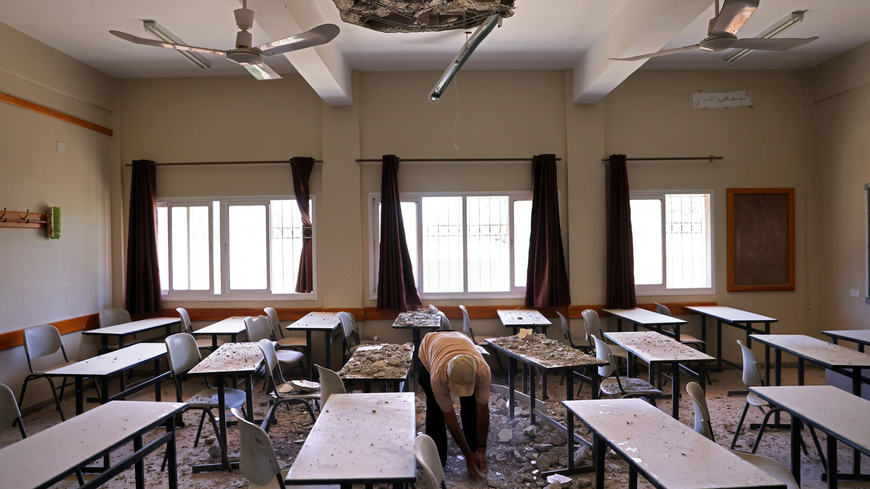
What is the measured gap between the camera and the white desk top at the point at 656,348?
142 inches

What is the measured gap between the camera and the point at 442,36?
16.1 ft

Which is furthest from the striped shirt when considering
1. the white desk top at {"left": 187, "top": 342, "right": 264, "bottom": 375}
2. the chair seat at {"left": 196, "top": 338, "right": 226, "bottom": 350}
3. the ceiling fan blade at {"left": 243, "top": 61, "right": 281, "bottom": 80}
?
the chair seat at {"left": 196, "top": 338, "right": 226, "bottom": 350}

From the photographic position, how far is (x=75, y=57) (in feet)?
17.7

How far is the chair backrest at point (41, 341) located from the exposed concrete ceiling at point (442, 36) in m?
3.15

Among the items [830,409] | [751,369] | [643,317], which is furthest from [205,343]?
[830,409]

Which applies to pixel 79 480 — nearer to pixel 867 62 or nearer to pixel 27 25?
pixel 27 25

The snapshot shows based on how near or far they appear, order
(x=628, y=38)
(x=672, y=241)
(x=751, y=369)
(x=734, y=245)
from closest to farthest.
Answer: (x=751, y=369)
(x=628, y=38)
(x=734, y=245)
(x=672, y=241)

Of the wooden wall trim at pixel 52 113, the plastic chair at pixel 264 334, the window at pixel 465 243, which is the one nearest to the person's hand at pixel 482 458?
the plastic chair at pixel 264 334

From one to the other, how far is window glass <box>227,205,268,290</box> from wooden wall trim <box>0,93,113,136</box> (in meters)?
1.88

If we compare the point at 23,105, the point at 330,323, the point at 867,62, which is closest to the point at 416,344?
the point at 330,323

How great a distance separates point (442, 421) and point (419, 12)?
2.69 meters

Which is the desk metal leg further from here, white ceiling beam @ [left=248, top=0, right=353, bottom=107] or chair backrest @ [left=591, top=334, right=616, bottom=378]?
white ceiling beam @ [left=248, top=0, right=353, bottom=107]

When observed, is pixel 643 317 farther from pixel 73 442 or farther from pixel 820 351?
pixel 73 442

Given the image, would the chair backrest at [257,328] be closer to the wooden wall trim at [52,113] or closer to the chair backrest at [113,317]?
the chair backrest at [113,317]
